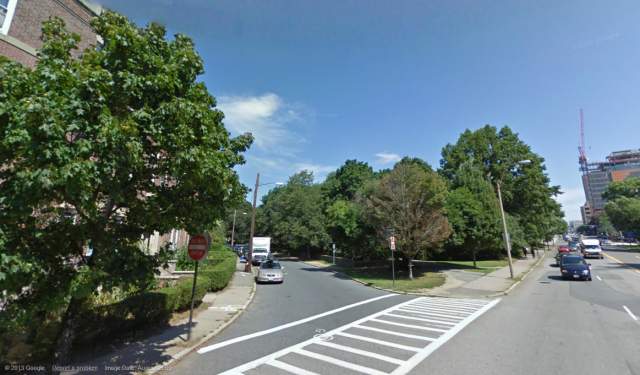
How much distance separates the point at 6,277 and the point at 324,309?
34.6 ft

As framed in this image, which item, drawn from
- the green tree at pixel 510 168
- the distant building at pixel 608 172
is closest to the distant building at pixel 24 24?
the green tree at pixel 510 168

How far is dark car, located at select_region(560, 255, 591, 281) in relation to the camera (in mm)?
20078

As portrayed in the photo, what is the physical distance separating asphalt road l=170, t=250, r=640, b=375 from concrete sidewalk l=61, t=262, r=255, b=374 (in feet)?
1.36

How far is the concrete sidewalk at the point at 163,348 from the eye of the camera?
6.33 meters

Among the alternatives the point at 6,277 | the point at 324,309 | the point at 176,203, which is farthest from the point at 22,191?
the point at 324,309

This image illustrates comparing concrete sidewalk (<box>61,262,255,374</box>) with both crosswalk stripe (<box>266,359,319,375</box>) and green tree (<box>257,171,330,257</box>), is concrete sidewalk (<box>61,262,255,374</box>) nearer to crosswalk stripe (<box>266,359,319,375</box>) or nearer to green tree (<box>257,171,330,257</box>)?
crosswalk stripe (<box>266,359,319,375</box>)

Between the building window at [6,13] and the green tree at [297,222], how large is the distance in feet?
131

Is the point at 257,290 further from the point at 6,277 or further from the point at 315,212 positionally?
the point at 315,212

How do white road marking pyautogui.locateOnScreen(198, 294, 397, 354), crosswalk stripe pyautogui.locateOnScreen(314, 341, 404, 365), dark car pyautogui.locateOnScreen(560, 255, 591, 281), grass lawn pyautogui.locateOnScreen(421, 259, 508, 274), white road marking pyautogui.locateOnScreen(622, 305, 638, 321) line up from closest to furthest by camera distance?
crosswalk stripe pyautogui.locateOnScreen(314, 341, 404, 365) → white road marking pyautogui.locateOnScreen(198, 294, 397, 354) → white road marking pyautogui.locateOnScreen(622, 305, 638, 321) → dark car pyautogui.locateOnScreen(560, 255, 591, 281) → grass lawn pyautogui.locateOnScreen(421, 259, 508, 274)

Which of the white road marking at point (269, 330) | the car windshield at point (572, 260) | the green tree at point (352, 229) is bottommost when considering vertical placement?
the white road marking at point (269, 330)

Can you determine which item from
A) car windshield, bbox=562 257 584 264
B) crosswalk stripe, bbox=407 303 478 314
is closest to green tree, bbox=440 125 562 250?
car windshield, bbox=562 257 584 264

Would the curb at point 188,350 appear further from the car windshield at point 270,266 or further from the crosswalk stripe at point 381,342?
the car windshield at point 270,266

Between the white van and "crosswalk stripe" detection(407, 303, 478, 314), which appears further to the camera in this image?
the white van

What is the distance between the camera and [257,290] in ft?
58.2
